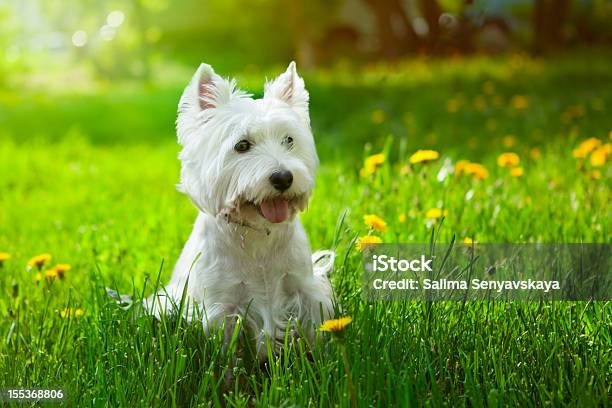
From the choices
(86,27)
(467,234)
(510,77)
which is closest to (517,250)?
(467,234)

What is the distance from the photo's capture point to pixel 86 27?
1605 centimetres

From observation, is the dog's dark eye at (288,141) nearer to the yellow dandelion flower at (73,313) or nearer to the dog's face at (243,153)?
the dog's face at (243,153)

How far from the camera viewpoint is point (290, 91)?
3049 mm

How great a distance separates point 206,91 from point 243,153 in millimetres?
311

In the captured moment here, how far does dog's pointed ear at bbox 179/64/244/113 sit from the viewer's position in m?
2.91

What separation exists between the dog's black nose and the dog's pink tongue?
8 centimetres

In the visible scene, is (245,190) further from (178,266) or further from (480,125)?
(480,125)

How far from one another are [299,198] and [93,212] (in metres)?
2.93

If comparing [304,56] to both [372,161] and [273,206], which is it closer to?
[372,161]

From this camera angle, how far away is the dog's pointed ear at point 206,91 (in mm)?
2906

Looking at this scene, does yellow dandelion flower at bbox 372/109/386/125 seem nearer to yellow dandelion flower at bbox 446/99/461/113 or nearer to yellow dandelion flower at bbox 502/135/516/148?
yellow dandelion flower at bbox 446/99/461/113

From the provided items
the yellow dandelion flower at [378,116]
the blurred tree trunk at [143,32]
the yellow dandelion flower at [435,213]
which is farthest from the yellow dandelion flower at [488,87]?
the blurred tree trunk at [143,32]

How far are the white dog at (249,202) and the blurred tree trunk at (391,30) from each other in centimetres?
1168

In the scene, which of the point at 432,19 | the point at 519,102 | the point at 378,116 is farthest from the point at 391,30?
the point at 519,102
